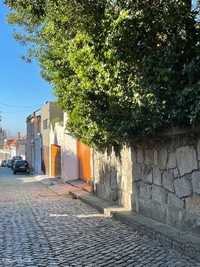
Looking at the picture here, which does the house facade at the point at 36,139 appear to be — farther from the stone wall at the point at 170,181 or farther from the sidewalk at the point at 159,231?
the stone wall at the point at 170,181

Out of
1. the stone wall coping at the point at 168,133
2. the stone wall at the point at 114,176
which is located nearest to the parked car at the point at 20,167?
the stone wall at the point at 114,176

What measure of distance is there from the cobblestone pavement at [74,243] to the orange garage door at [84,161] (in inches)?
557

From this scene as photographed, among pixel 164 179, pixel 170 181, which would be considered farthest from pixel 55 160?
pixel 170 181

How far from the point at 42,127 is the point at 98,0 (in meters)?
53.9

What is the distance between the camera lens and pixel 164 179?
13.4 meters

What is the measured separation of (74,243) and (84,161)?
73.6 feet

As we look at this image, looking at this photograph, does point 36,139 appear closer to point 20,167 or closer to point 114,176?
point 20,167

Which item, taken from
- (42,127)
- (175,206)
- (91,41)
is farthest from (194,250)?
(42,127)

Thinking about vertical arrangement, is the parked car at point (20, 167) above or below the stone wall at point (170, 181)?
above

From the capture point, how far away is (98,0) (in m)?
12.5

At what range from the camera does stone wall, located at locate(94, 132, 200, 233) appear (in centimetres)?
1157

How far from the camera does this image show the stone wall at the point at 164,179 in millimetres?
11570

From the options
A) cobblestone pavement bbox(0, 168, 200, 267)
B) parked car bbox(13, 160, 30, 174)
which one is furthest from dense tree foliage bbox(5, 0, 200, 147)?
parked car bbox(13, 160, 30, 174)

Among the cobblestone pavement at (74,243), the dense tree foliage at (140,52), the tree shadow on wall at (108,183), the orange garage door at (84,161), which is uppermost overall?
the dense tree foliage at (140,52)
